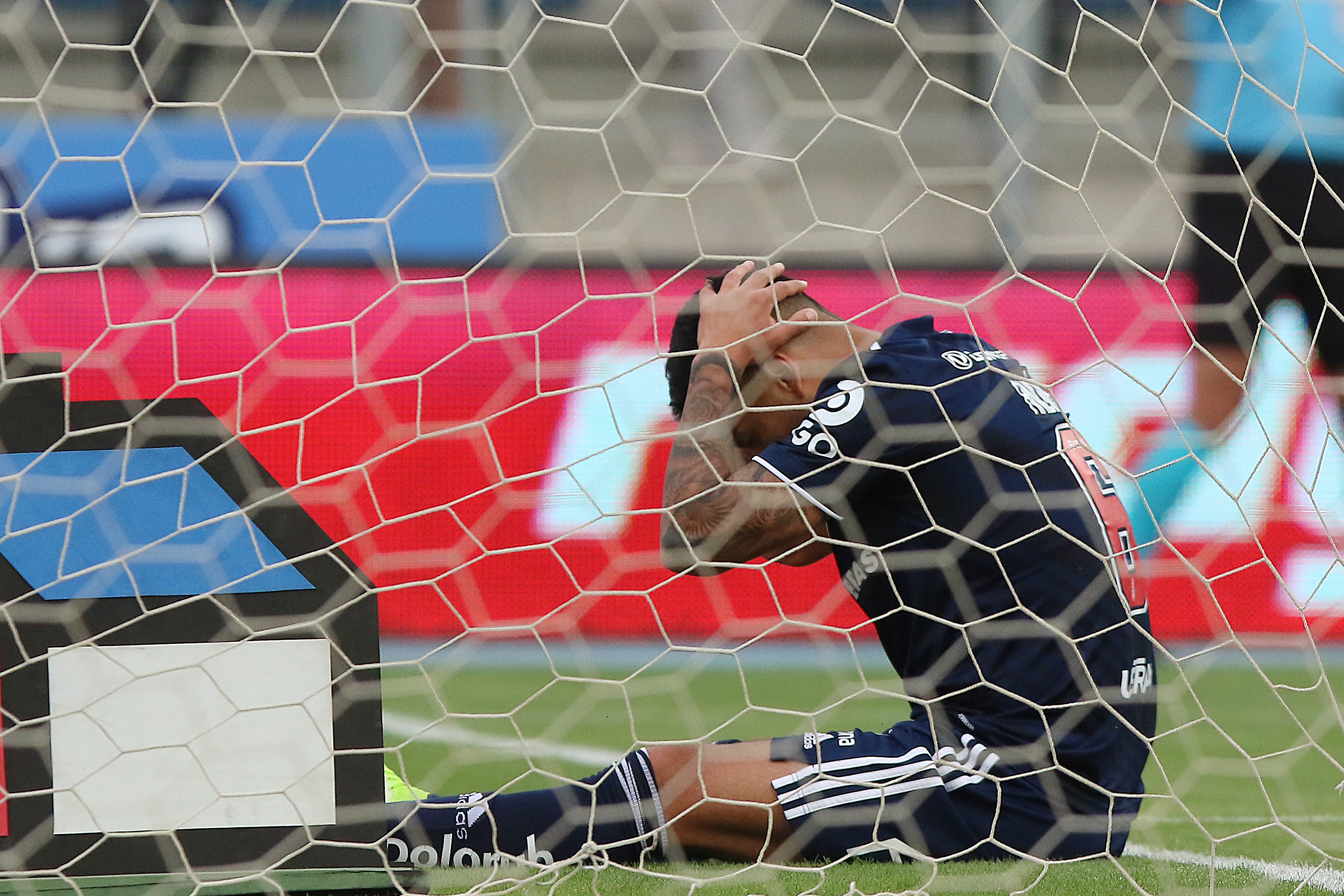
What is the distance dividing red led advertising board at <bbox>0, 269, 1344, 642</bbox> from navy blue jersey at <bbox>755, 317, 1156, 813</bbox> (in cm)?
140

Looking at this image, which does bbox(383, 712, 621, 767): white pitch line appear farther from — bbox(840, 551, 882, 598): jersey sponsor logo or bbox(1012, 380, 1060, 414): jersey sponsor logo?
bbox(1012, 380, 1060, 414): jersey sponsor logo

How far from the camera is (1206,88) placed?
2.63 meters

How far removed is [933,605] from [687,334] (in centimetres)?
54

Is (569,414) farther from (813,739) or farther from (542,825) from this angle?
(813,739)

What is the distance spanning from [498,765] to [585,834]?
938 mm

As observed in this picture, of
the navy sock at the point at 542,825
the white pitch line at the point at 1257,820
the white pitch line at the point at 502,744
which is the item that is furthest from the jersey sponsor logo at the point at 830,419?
the white pitch line at the point at 502,744

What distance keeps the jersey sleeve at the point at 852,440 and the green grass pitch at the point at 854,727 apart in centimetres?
27

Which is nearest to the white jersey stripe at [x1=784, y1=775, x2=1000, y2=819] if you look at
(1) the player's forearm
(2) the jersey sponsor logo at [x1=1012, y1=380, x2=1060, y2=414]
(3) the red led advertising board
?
(1) the player's forearm

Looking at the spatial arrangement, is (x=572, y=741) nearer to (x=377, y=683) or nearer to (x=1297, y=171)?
(x=377, y=683)

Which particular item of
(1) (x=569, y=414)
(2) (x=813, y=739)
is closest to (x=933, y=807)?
(2) (x=813, y=739)

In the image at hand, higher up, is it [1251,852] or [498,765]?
[498,765]

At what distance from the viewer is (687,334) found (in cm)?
193

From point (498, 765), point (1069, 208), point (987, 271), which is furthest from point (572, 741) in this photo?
point (1069, 208)

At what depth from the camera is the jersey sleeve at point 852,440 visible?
5.39 feet
